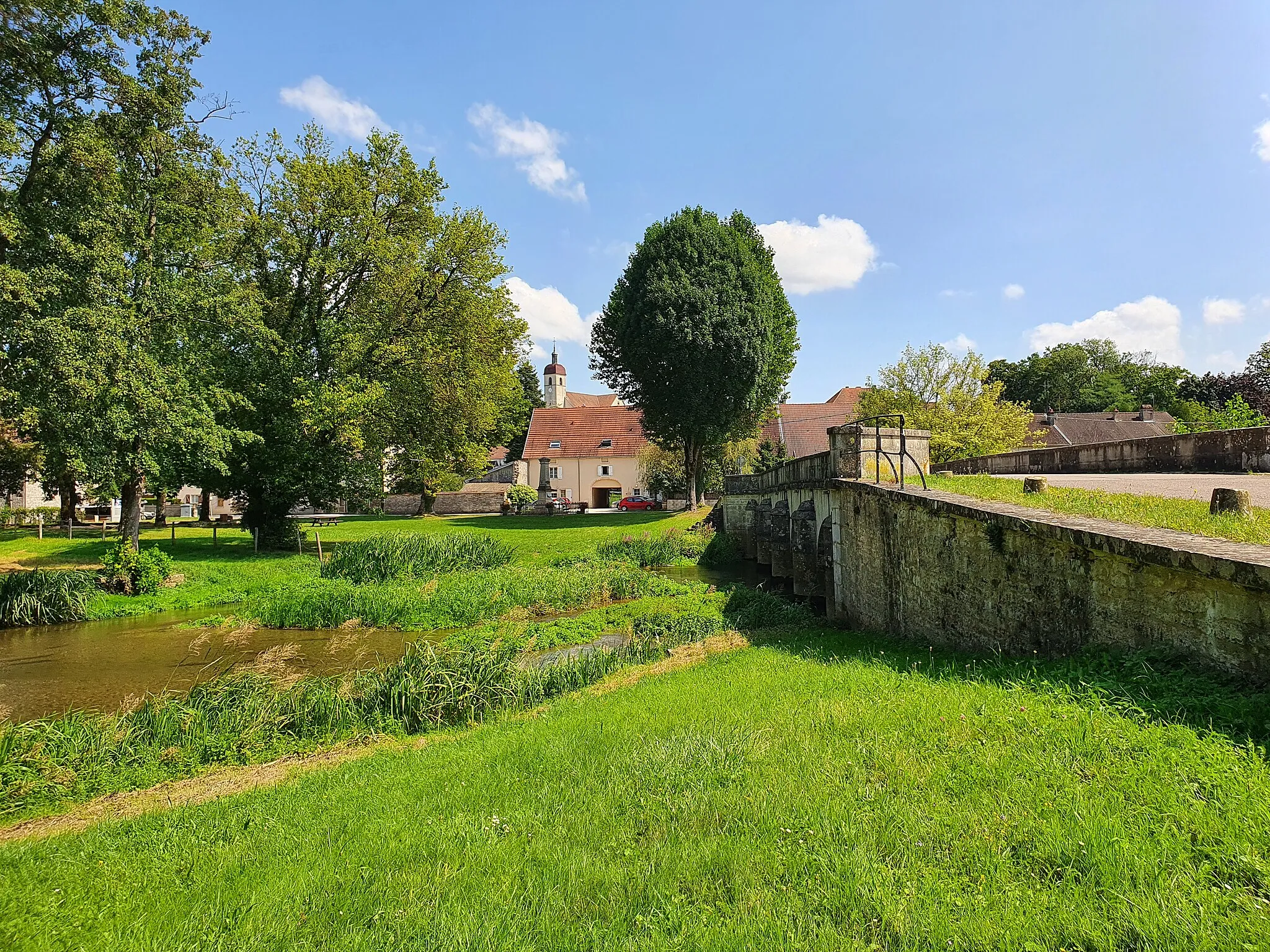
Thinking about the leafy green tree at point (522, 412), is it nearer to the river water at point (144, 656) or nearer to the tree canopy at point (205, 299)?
the tree canopy at point (205, 299)

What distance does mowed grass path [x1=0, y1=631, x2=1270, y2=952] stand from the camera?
2.58 meters

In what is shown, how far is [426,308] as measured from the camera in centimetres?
2364

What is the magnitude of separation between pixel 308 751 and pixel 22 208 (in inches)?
635

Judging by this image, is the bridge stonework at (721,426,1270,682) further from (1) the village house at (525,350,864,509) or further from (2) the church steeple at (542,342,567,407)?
(2) the church steeple at (542,342,567,407)

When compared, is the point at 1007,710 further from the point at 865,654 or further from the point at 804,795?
the point at 865,654

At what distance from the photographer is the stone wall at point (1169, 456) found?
1182 centimetres

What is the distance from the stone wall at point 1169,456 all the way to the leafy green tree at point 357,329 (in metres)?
19.7

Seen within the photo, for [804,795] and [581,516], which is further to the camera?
[581,516]

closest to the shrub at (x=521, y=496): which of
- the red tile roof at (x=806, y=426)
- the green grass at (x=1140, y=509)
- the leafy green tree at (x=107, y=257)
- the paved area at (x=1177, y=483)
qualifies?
the red tile roof at (x=806, y=426)

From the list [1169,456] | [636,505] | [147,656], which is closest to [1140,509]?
[1169,456]

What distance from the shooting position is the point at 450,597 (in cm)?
1553

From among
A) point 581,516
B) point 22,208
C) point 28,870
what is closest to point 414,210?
point 22,208

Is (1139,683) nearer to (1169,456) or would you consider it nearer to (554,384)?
(1169,456)

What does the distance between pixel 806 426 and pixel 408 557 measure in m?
39.4
